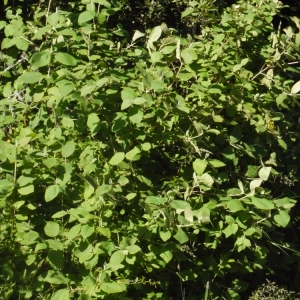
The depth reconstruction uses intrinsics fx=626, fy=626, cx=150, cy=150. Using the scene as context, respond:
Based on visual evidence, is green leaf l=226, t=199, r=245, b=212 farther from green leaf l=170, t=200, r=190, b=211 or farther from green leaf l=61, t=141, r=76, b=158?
green leaf l=61, t=141, r=76, b=158

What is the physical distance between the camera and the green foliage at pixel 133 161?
251cm

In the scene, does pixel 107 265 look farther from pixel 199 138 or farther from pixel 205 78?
pixel 205 78

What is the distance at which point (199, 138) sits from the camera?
112 inches

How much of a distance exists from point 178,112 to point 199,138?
0.63 feet

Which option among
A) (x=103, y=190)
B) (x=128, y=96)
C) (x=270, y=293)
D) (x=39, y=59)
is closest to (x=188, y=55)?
(x=128, y=96)

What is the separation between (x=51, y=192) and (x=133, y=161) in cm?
53

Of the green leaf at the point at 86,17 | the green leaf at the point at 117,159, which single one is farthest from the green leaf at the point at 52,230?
the green leaf at the point at 86,17

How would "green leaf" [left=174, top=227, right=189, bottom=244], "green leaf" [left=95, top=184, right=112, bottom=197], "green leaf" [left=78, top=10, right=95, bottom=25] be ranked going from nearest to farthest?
"green leaf" [left=95, top=184, right=112, bottom=197] < "green leaf" [left=174, top=227, right=189, bottom=244] < "green leaf" [left=78, top=10, right=95, bottom=25]

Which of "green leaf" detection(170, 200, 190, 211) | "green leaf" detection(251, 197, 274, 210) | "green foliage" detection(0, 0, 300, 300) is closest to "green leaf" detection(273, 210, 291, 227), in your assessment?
"green foliage" detection(0, 0, 300, 300)

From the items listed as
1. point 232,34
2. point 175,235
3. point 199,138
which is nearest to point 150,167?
point 199,138

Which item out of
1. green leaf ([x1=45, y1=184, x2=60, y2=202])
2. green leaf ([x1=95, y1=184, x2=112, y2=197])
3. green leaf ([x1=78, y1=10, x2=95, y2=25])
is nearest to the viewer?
green leaf ([x1=95, y1=184, x2=112, y2=197])

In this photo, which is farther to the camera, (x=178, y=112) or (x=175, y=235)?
(x=178, y=112)

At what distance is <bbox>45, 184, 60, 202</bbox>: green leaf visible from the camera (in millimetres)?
2422

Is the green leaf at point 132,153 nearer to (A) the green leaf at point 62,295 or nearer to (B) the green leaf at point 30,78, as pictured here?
(B) the green leaf at point 30,78
